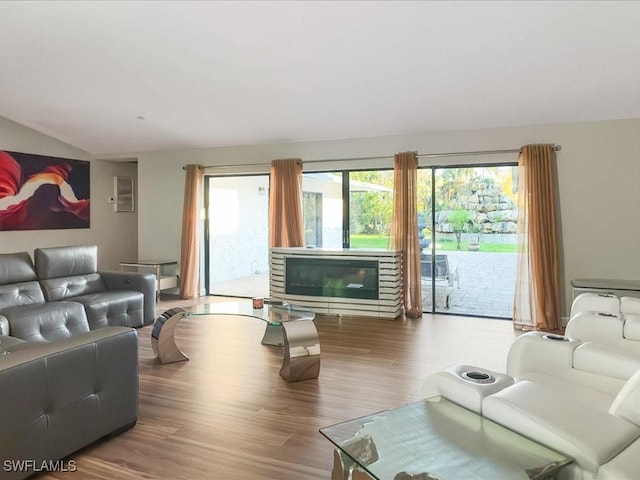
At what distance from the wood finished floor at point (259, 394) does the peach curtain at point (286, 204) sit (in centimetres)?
149

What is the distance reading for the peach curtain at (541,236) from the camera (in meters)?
5.15

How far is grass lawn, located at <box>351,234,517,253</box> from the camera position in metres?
5.64

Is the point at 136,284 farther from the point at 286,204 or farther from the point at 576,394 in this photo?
the point at 576,394

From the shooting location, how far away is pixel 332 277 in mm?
6008

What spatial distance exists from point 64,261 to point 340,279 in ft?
10.8

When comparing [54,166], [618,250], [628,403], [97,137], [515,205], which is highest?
[97,137]

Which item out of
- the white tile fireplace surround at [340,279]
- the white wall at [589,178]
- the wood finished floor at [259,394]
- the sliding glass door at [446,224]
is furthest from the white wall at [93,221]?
the white wall at [589,178]

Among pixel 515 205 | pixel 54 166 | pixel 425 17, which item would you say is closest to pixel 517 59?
pixel 425 17

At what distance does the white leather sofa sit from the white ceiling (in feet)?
7.50

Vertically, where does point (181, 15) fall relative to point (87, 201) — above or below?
above

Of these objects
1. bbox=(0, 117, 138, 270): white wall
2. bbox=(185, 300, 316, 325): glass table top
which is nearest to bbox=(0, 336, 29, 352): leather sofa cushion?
bbox=(185, 300, 316, 325): glass table top

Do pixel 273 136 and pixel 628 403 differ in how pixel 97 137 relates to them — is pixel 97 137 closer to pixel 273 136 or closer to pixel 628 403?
pixel 273 136

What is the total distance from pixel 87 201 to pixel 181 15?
525 cm

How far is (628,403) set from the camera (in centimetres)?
157
